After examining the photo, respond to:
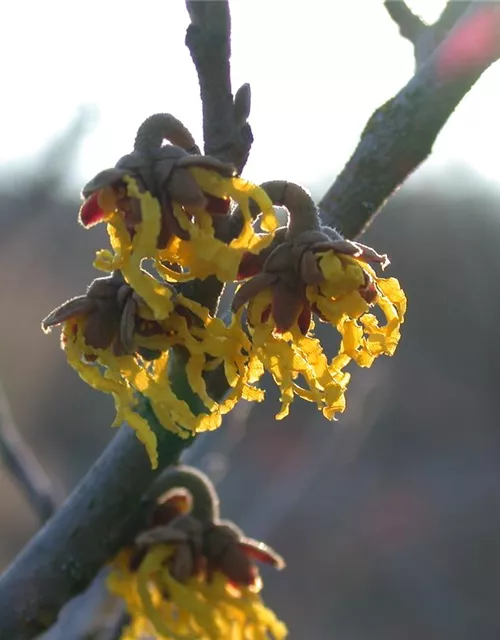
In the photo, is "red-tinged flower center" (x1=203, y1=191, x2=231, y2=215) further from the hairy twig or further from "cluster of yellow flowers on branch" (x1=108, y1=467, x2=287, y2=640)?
the hairy twig

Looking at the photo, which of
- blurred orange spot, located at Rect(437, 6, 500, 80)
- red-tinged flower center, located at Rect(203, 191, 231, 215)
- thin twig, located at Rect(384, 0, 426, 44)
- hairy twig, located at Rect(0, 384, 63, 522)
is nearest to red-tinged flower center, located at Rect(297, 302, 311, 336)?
red-tinged flower center, located at Rect(203, 191, 231, 215)

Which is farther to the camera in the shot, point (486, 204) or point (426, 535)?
point (486, 204)

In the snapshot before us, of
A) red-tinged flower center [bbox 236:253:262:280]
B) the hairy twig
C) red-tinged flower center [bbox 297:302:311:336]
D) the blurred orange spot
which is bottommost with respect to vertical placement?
the hairy twig

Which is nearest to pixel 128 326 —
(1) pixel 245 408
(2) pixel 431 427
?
(1) pixel 245 408

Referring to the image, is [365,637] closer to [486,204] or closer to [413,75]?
[413,75]

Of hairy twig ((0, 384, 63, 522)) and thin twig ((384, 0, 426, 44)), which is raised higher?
thin twig ((384, 0, 426, 44))
